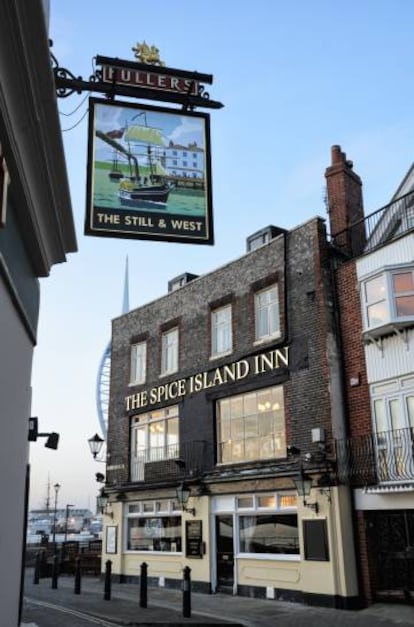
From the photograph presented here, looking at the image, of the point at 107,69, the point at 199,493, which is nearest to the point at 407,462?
the point at 199,493

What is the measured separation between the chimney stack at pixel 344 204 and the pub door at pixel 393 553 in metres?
7.06

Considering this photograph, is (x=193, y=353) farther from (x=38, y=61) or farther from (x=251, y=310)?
(x=38, y=61)

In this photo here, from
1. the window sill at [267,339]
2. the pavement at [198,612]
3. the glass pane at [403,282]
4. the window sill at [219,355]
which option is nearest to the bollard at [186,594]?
the pavement at [198,612]

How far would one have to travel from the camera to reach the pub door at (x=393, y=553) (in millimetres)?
14141

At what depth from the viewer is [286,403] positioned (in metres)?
17.0

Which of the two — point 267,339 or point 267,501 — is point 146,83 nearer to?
point 267,339

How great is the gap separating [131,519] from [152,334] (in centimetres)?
647

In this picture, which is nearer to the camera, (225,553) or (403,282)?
(403,282)

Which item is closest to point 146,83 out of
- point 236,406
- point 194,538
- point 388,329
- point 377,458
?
point 388,329

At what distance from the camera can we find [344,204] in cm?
1802

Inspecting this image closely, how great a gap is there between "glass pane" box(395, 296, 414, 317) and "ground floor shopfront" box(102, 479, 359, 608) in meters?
4.36

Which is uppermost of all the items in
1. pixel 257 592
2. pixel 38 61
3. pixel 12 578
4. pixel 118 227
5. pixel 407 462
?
pixel 38 61

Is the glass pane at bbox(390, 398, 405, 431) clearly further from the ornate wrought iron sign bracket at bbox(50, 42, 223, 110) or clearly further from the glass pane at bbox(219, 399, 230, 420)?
the ornate wrought iron sign bracket at bbox(50, 42, 223, 110)

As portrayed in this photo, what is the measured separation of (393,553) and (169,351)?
34.2 feet
